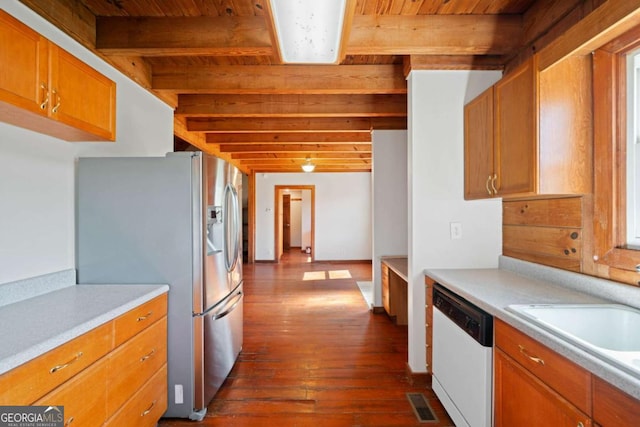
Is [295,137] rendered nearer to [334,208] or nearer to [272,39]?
[272,39]

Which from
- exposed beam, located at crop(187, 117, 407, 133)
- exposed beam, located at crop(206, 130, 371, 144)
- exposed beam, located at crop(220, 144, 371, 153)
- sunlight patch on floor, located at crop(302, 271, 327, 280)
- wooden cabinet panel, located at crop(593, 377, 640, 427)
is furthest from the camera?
sunlight patch on floor, located at crop(302, 271, 327, 280)

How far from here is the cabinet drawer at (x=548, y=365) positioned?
1.01m

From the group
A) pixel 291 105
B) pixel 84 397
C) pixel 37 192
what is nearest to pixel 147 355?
pixel 84 397

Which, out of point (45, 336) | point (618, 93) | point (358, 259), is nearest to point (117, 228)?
point (45, 336)

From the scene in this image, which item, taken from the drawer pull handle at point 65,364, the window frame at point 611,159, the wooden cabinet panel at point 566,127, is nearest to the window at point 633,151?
the window frame at point 611,159

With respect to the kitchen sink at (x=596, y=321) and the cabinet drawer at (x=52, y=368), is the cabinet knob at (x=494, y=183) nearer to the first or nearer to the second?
the kitchen sink at (x=596, y=321)

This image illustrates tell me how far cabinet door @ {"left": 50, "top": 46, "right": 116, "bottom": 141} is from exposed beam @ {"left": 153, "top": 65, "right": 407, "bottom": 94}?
41.6 inches

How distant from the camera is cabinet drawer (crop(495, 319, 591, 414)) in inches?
39.9

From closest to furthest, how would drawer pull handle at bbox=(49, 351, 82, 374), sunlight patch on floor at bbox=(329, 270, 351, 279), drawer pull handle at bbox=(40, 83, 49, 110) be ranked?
1. drawer pull handle at bbox=(49, 351, 82, 374)
2. drawer pull handle at bbox=(40, 83, 49, 110)
3. sunlight patch on floor at bbox=(329, 270, 351, 279)

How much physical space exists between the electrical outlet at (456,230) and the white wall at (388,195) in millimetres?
1739

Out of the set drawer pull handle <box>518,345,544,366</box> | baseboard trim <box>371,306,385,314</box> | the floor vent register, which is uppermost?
drawer pull handle <box>518,345,544,366</box>

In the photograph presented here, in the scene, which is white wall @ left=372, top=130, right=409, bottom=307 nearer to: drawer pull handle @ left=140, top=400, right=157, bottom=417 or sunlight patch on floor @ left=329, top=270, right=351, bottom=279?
sunlight patch on floor @ left=329, top=270, right=351, bottom=279

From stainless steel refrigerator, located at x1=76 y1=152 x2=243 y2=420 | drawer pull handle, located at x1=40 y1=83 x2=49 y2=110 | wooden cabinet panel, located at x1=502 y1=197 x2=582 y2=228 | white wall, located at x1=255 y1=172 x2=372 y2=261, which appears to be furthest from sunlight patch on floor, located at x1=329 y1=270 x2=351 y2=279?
drawer pull handle, located at x1=40 y1=83 x2=49 y2=110

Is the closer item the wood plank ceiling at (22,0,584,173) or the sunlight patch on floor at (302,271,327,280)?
the wood plank ceiling at (22,0,584,173)
